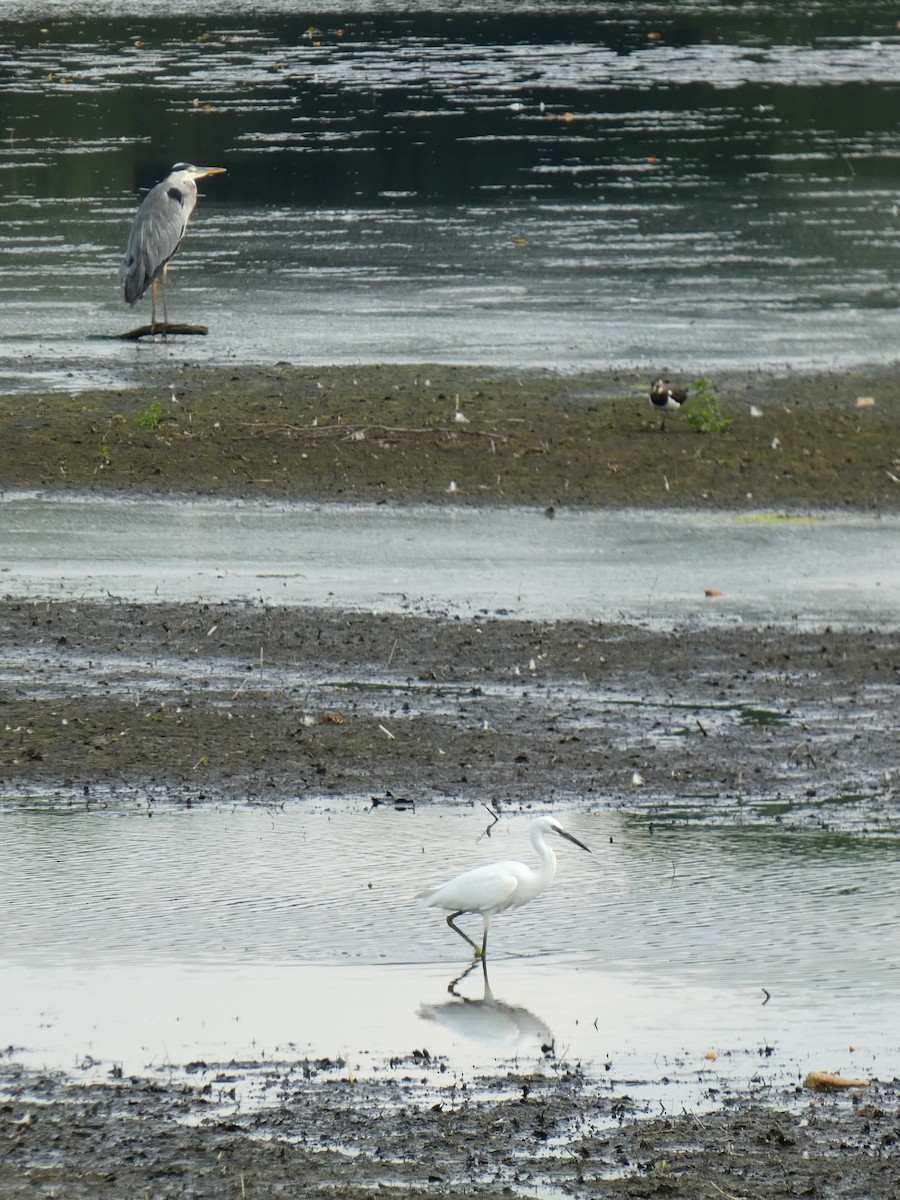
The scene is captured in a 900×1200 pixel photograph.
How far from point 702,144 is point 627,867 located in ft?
73.3

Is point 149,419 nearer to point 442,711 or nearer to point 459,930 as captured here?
point 442,711

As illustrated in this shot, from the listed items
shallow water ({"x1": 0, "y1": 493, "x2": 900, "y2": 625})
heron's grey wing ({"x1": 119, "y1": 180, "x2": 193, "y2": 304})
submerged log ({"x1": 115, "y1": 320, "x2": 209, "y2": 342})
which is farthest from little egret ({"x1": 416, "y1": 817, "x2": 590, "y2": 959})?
heron's grey wing ({"x1": 119, "y1": 180, "x2": 193, "y2": 304})

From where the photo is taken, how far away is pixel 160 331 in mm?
18344

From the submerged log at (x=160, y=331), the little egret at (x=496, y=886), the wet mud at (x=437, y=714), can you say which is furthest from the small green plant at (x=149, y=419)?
the little egret at (x=496, y=886)

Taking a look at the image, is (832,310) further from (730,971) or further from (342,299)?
(730,971)

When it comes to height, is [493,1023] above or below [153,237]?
below

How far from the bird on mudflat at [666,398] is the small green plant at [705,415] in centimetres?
9

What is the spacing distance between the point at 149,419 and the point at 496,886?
8180 millimetres

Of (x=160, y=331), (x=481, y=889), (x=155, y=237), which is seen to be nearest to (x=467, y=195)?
(x=155, y=237)

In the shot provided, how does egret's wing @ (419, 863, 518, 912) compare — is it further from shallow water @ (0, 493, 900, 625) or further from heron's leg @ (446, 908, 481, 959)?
shallow water @ (0, 493, 900, 625)

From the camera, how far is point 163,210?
63.6ft

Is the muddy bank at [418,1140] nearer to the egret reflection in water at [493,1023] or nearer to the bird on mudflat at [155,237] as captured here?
the egret reflection in water at [493,1023]

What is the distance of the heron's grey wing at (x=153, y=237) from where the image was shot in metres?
18.7

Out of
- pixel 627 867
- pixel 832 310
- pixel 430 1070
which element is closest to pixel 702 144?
pixel 832 310
